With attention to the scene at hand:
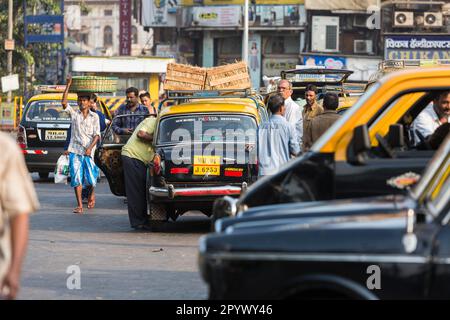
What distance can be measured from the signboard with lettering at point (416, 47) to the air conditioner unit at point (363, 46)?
2.06m

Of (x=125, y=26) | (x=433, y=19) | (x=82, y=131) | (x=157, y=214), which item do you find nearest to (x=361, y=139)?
(x=157, y=214)

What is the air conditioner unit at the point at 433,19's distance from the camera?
6019 cm

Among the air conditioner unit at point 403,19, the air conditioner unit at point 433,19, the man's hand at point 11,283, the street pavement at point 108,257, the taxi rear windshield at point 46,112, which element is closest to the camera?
the man's hand at point 11,283

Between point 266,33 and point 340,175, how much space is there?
55.3 metres

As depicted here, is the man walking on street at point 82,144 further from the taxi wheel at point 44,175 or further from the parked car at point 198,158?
the taxi wheel at point 44,175

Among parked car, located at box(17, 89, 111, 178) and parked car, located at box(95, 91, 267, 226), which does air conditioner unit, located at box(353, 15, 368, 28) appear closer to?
parked car, located at box(17, 89, 111, 178)

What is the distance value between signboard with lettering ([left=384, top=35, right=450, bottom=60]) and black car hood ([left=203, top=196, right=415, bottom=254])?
176 ft

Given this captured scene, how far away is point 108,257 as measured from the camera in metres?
12.9

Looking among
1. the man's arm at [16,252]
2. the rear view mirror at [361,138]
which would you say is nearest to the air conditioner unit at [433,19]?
the rear view mirror at [361,138]

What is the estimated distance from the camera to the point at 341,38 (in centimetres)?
6431

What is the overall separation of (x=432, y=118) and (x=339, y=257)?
4313 mm

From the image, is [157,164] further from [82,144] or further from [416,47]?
[416,47]

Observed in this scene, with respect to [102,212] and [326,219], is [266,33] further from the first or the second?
[326,219]
